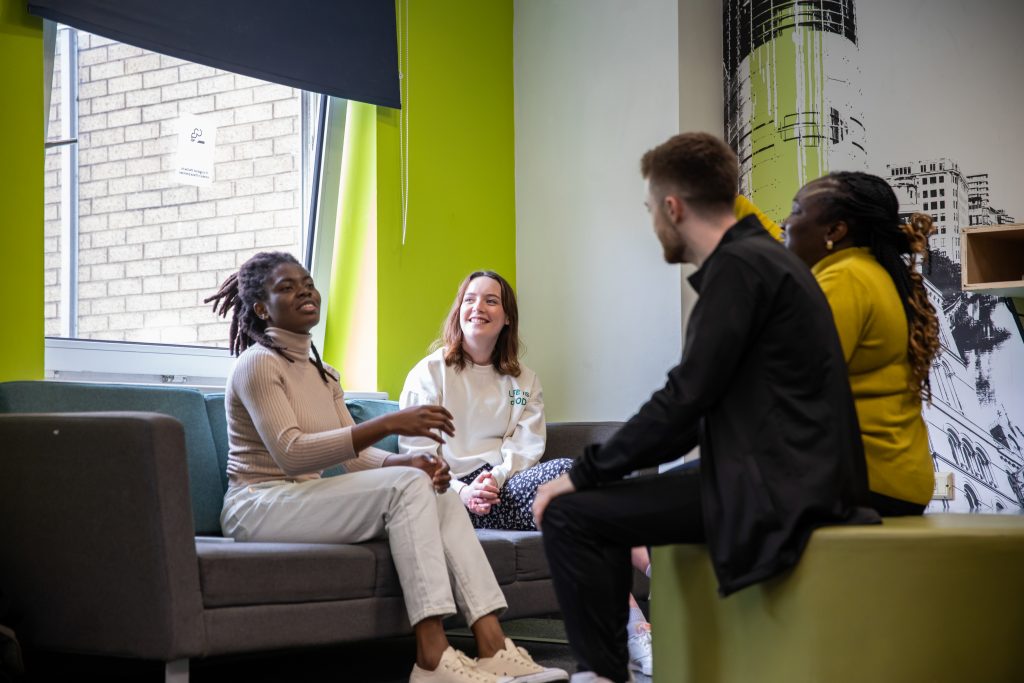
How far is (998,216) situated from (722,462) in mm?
2527

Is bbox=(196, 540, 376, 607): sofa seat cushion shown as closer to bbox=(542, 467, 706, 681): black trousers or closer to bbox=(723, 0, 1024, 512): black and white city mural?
bbox=(542, 467, 706, 681): black trousers

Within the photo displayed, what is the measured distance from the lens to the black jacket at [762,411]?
6.63 feet

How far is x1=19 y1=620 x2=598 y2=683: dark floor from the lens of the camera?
3131 mm

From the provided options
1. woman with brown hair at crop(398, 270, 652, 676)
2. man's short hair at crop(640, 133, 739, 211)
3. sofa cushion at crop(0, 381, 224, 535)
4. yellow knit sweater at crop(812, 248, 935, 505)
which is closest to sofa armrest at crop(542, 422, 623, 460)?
woman with brown hair at crop(398, 270, 652, 676)

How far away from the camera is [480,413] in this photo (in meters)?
3.89

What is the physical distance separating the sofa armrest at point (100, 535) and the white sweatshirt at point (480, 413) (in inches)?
51.5

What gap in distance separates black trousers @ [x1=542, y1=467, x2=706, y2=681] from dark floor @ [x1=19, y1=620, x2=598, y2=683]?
3.45 ft

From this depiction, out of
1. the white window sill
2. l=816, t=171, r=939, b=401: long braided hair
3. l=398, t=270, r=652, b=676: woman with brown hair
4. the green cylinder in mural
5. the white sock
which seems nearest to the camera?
l=816, t=171, r=939, b=401: long braided hair

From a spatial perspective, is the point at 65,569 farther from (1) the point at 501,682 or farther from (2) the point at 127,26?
(2) the point at 127,26

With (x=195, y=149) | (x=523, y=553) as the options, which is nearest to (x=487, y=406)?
(x=523, y=553)

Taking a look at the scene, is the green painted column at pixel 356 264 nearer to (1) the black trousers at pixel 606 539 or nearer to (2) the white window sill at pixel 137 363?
(2) the white window sill at pixel 137 363

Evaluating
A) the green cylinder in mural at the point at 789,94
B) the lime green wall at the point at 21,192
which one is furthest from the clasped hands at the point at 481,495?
the green cylinder in mural at the point at 789,94

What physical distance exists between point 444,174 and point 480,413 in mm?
1183

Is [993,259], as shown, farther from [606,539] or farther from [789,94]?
[606,539]
